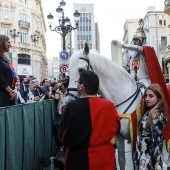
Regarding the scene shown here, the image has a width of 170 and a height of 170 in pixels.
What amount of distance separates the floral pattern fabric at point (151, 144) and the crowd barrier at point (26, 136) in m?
1.94

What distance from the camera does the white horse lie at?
433cm

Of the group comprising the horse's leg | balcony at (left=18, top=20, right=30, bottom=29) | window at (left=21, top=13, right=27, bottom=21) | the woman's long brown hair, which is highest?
window at (left=21, top=13, right=27, bottom=21)

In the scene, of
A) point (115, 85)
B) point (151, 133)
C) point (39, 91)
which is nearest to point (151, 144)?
point (151, 133)

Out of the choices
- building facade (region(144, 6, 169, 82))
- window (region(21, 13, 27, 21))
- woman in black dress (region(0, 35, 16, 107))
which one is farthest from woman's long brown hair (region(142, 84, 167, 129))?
window (region(21, 13, 27, 21))

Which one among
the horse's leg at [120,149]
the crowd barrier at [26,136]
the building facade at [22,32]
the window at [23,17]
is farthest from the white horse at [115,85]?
the window at [23,17]

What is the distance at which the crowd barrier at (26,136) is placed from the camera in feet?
13.4

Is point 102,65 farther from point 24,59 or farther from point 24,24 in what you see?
point 24,24

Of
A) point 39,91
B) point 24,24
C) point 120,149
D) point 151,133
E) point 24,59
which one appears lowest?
point 120,149

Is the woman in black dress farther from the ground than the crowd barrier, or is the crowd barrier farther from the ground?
the woman in black dress

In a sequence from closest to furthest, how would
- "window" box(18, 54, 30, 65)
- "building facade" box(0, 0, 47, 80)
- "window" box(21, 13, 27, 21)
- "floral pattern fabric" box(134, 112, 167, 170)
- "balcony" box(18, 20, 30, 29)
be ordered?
"floral pattern fabric" box(134, 112, 167, 170)
"building facade" box(0, 0, 47, 80)
"window" box(18, 54, 30, 65)
"balcony" box(18, 20, 30, 29)
"window" box(21, 13, 27, 21)

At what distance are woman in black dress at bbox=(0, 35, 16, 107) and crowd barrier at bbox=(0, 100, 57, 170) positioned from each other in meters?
0.26

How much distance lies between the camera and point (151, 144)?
3.71 meters

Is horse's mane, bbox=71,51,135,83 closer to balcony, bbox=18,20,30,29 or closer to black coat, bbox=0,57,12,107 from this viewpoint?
black coat, bbox=0,57,12,107

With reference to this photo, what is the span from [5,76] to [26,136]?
1163 mm
